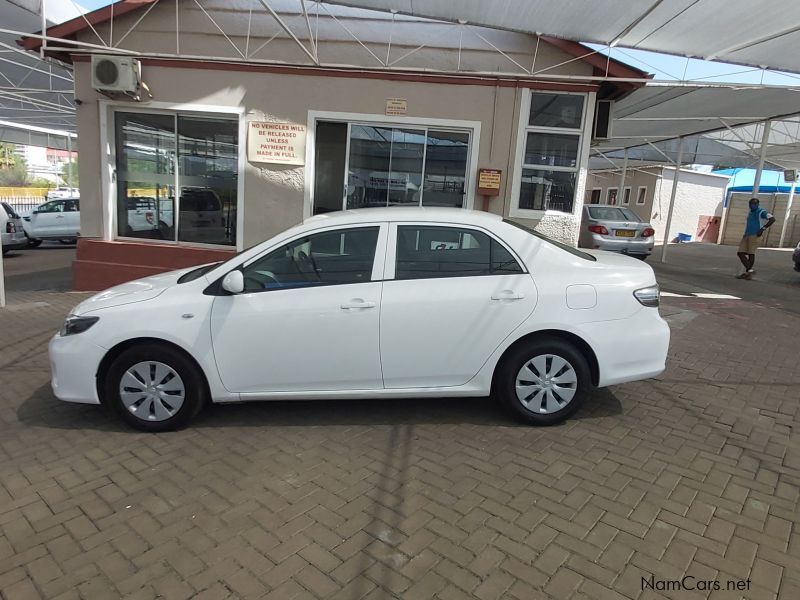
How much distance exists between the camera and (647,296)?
402 cm

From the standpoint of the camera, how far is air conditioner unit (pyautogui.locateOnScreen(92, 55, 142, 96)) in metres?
7.63

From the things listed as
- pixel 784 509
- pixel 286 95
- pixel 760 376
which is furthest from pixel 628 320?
pixel 286 95

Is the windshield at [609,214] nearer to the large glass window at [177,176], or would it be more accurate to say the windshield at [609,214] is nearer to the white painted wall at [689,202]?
the large glass window at [177,176]

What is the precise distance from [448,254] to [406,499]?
1.76m

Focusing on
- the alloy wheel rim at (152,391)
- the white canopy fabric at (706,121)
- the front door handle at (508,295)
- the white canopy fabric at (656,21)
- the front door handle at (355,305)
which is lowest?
the alloy wheel rim at (152,391)

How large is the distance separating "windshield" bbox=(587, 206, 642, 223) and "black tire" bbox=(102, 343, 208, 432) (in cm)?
1209

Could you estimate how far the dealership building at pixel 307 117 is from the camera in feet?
25.6

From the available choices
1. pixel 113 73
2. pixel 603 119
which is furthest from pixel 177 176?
pixel 603 119

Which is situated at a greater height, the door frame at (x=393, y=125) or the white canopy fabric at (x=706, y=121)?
the white canopy fabric at (x=706, y=121)

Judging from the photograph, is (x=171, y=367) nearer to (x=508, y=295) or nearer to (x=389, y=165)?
(x=508, y=295)

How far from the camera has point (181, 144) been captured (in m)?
8.48

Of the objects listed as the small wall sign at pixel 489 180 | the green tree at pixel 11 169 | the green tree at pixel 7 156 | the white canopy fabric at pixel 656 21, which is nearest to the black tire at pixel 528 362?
the small wall sign at pixel 489 180

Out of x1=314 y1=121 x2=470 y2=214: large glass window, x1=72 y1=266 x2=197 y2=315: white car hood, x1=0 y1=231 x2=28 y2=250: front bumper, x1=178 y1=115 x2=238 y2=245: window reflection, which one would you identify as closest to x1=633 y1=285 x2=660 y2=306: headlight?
x1=72 y1=266 x2=197 y2=315: white car hood

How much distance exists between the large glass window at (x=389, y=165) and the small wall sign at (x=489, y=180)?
36 cm
